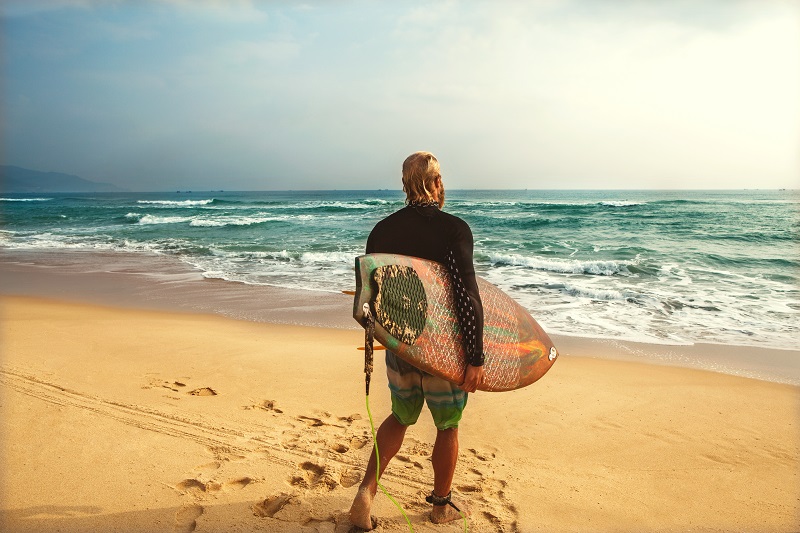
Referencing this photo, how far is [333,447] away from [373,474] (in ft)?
2.86

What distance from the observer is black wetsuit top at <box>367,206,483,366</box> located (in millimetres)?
2230

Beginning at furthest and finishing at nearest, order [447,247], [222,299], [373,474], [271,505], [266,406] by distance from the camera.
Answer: [222,299]
[266,406]
[271,505]
[373,474]
[447,247]

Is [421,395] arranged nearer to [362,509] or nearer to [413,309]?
[413,309]

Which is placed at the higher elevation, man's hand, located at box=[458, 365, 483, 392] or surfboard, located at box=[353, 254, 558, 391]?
surfboard, located at box=[353, 254, 558, 391]

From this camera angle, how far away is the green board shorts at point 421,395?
237cm

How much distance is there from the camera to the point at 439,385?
2.36m

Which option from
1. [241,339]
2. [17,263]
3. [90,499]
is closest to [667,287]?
[241,339]

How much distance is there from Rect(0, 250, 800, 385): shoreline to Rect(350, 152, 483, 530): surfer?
365 centimetres

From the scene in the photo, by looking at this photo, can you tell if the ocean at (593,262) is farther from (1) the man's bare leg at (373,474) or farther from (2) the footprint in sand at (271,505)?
(2) the footprint in sand at (271,505)

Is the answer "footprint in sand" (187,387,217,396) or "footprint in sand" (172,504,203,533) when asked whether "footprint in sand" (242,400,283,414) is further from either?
"footprint in sand" (172,504,203,533)

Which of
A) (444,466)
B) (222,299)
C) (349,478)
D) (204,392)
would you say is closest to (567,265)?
(222,299)

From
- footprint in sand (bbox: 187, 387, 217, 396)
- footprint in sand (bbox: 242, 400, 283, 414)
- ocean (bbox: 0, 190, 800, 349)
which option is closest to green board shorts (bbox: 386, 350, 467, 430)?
footprint in sand (bbox: 242, 400, 283, 414)

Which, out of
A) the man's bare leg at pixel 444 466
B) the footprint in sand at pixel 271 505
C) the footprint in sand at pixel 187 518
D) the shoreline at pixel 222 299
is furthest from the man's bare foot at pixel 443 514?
the shoreline at pixel 222 299

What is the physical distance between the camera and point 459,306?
7.54ft
